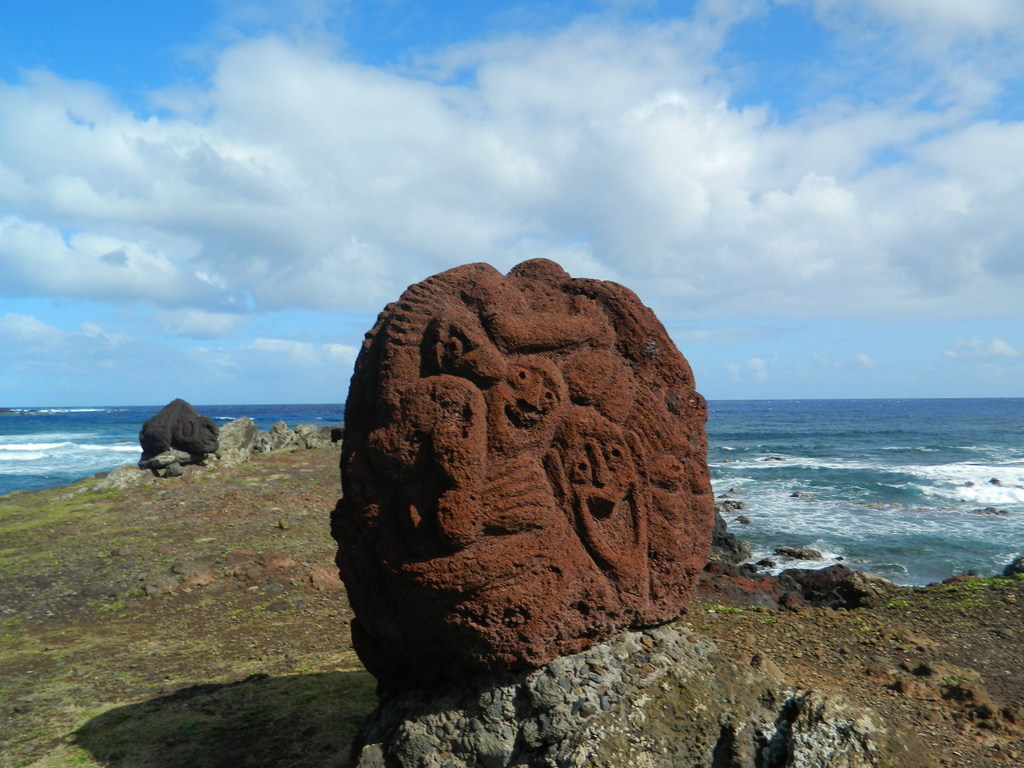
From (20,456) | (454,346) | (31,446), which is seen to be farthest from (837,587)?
(31,446)

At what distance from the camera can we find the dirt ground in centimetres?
562

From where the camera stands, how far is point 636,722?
4.52 meters

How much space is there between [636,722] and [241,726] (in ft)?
11.0

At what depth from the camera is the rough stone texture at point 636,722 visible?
4.36 meters

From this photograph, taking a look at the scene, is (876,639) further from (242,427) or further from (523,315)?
(242,427)

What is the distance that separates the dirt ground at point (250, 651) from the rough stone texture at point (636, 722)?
62 centimetres

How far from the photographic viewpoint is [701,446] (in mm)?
5625

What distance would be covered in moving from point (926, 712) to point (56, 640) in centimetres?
859

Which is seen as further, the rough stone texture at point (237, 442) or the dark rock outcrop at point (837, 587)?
the rough stone texture at point (237, 442)

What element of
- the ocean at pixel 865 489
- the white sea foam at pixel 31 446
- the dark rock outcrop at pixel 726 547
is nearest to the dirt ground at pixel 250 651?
the dark rock outcrop at pixel 726 547

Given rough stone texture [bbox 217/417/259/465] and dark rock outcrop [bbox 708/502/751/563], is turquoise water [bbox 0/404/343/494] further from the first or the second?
dark rock outcrop [bbox 708/502/751/563]

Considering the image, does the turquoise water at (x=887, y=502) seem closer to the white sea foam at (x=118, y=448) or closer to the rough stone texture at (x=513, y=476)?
the rough stone texture at (x=513, y=476)

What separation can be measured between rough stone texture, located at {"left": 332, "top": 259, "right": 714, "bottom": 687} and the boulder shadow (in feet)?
3.19

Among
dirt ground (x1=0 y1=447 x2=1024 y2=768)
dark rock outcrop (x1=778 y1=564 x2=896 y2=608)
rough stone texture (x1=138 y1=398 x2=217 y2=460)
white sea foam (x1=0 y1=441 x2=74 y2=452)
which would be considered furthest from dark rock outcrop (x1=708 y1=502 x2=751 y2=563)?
white sea foam (x1=0 y1=441 x2=74 y2=452)
